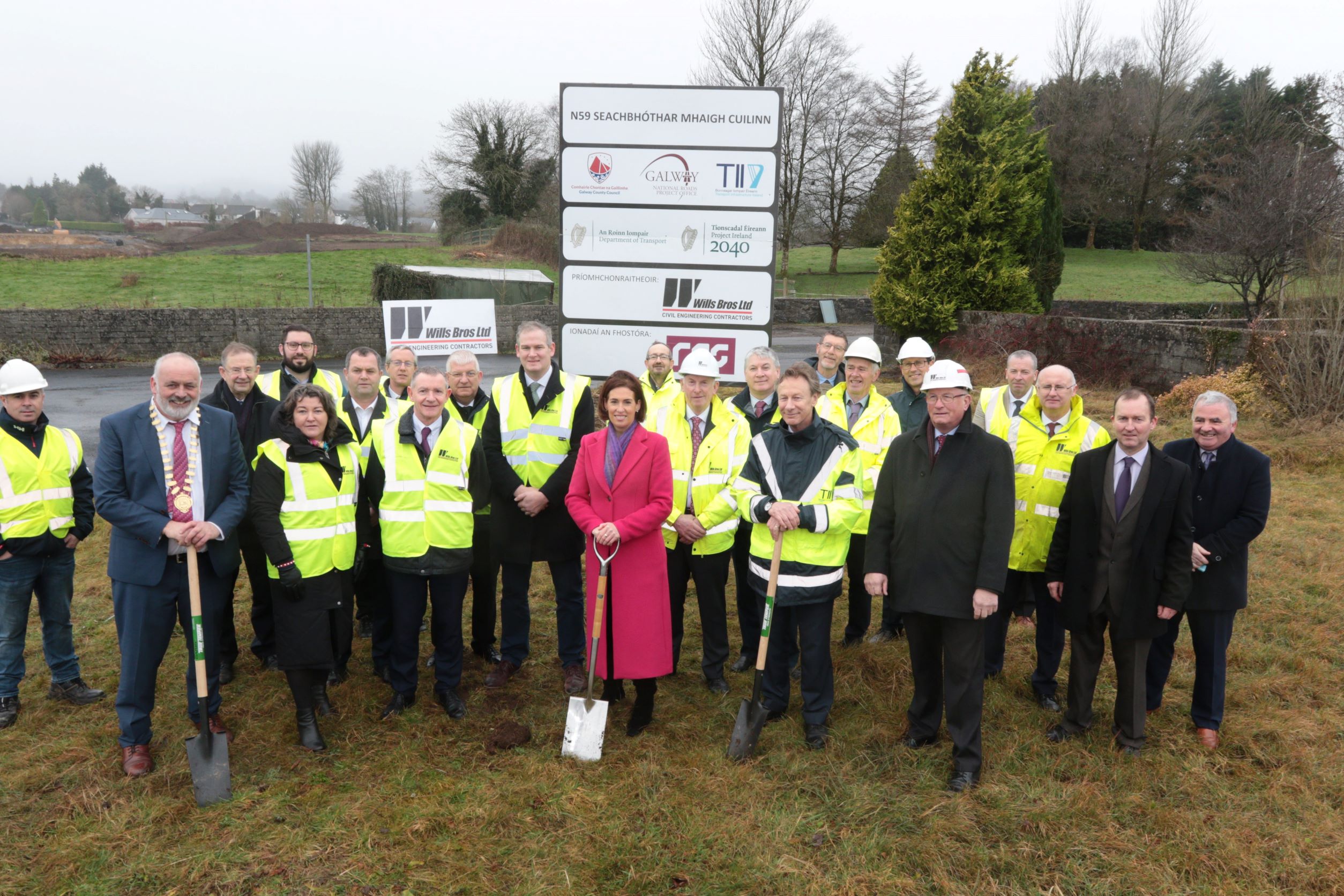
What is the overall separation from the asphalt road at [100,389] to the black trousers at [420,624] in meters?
7.07

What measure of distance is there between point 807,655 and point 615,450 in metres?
1.48

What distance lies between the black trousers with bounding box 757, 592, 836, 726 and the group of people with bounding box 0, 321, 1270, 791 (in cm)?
1

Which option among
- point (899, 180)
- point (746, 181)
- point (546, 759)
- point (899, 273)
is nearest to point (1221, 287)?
point (899, 180)

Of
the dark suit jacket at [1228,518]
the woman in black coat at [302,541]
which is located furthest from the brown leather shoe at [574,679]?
the dark suit jacket at [1228,518]

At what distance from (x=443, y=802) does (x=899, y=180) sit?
36102 millimetres

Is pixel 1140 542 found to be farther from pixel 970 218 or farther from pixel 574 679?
pixel 970 218

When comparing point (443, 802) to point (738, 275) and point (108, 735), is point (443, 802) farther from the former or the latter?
point (738, 275)

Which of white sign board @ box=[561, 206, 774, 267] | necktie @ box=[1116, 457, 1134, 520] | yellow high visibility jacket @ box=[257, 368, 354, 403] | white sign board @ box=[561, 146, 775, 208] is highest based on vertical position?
white sign board @ box=[561, 146, 775, 208]

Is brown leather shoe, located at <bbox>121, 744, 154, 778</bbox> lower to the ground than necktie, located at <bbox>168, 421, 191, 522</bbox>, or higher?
lower

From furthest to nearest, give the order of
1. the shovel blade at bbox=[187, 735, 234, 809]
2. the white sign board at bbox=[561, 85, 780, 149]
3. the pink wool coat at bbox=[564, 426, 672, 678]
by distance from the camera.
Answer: the white sign board at bbox=[561, 85, 780, 149] → the pink wool coat at bbox=[564, 426, 672, 678] → the shovel blade at bbox=[187, 735, 234, 809]

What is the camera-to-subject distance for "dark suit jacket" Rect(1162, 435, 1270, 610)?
4.10m

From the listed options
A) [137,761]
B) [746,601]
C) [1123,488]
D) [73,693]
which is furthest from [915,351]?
[73,693]

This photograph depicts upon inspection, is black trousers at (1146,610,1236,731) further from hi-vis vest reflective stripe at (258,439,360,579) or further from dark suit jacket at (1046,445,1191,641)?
hi-vis vest reflective stripe at (258,439,360,579)

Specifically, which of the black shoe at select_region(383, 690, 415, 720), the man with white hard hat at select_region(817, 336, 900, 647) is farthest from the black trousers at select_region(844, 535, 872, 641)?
the black shoe at select_region(383, 690, 415, 720)
